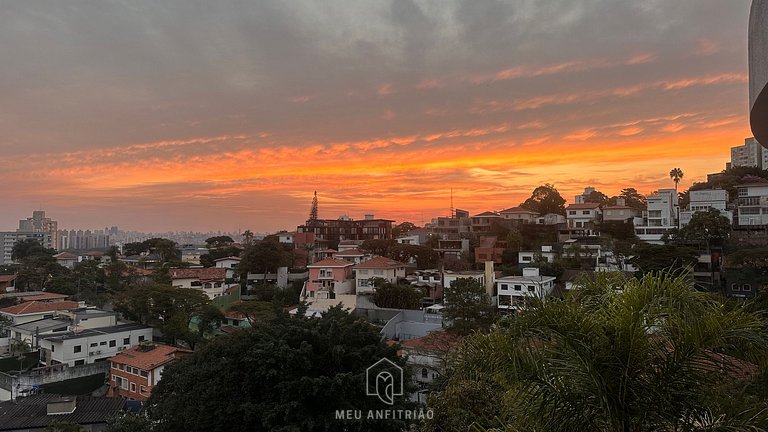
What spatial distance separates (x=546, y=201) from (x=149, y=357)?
31099mm

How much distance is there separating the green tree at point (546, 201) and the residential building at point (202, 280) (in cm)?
2431

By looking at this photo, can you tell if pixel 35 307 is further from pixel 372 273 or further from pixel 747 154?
pixel 747 154

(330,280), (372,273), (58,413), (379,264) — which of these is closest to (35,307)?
(58,413)

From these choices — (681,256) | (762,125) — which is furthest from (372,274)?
(762,125)

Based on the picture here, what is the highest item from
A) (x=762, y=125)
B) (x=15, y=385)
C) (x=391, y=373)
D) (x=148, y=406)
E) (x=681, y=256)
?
(x=762, y=125)

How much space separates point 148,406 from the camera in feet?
35.7

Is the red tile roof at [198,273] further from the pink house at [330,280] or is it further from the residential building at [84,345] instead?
the residential building at [84,345]

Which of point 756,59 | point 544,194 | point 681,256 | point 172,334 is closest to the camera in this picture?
point 756,59

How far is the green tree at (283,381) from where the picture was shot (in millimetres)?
8281

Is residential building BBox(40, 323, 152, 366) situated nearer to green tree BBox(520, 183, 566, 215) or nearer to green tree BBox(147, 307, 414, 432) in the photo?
green tree BBox(147, 307, 414, 432)

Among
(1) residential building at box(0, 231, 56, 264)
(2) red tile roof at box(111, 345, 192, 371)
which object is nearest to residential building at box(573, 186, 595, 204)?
(2) red tile roof at box(111, 345, 192, 371)

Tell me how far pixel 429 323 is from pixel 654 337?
63.3 ft

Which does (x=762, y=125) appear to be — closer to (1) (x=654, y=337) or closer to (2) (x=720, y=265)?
(1) (x=654, y=337)

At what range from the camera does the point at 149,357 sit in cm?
1781
